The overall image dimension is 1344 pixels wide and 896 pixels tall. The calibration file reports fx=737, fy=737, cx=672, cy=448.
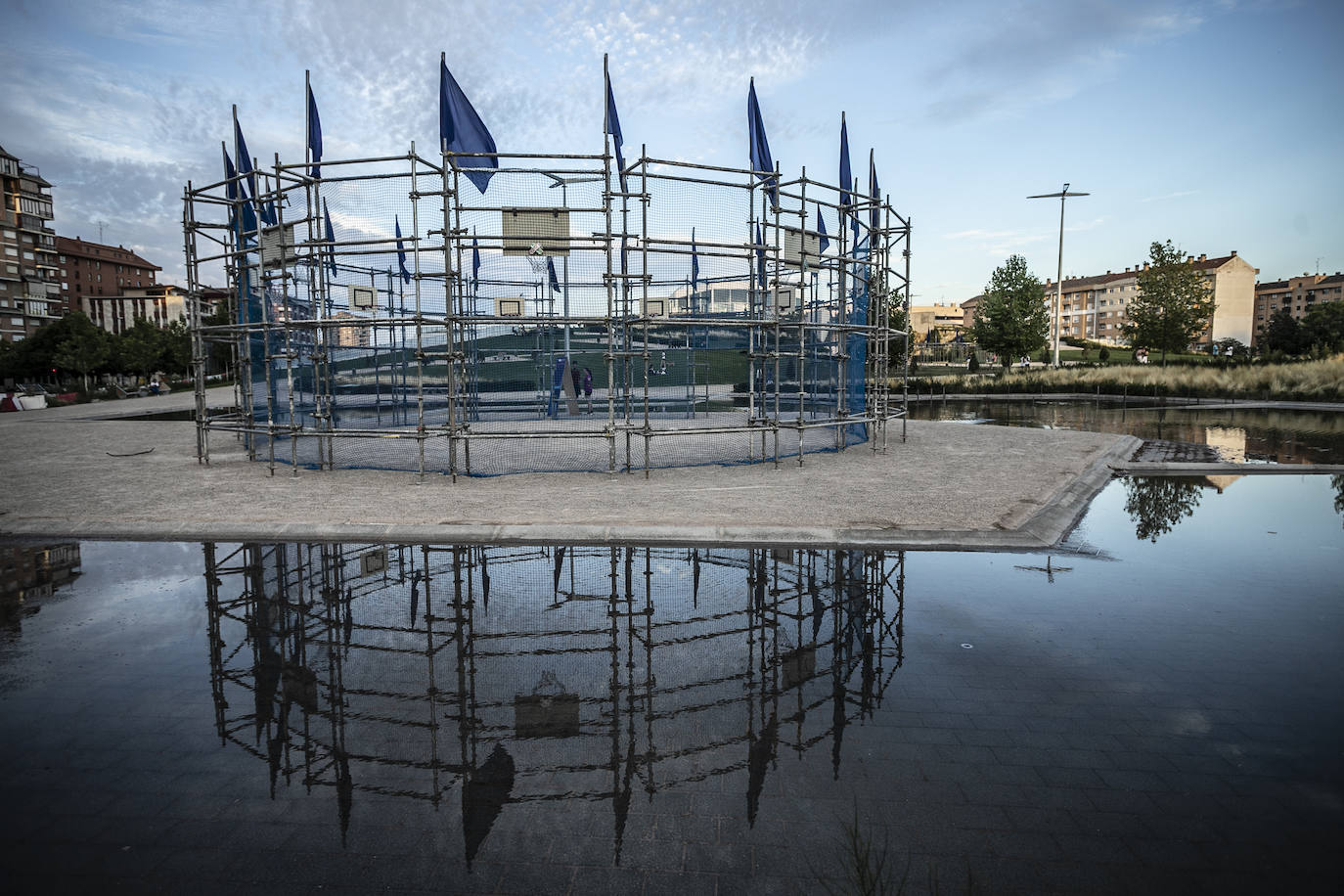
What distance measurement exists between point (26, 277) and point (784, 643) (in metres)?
107

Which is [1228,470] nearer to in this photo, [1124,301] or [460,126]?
[460,126]

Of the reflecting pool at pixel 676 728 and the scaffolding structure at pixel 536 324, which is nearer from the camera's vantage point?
the reflecting pool at pixel 676 728

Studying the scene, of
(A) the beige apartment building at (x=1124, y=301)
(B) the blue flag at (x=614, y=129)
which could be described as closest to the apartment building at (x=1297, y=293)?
(A) the beige apartment building at (x=1124, y=301)

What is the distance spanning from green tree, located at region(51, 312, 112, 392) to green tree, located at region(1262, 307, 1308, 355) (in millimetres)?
94718

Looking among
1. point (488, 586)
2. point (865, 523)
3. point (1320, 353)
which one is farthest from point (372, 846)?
point (1320, 353)

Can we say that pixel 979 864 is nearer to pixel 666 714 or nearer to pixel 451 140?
pixel 666 714

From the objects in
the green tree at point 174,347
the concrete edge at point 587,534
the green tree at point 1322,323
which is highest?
the green tree at point 1322,323

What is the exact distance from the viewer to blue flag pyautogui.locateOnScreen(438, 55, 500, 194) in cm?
1127

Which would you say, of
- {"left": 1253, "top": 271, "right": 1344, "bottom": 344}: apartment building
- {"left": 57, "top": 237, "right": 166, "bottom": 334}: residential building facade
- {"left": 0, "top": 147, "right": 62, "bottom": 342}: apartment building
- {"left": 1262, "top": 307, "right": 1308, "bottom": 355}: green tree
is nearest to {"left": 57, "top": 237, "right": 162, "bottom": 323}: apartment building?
{"left": 57, "top": 237, "right": 166, "bottom": 334}: residential building facade

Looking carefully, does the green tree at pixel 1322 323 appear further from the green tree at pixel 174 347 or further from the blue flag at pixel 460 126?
the green tree at pixel 174 347

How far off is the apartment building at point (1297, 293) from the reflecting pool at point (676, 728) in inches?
5513

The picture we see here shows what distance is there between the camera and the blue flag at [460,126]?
1127 cm

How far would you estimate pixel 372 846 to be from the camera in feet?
10.1

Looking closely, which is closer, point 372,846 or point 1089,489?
point 372,846
